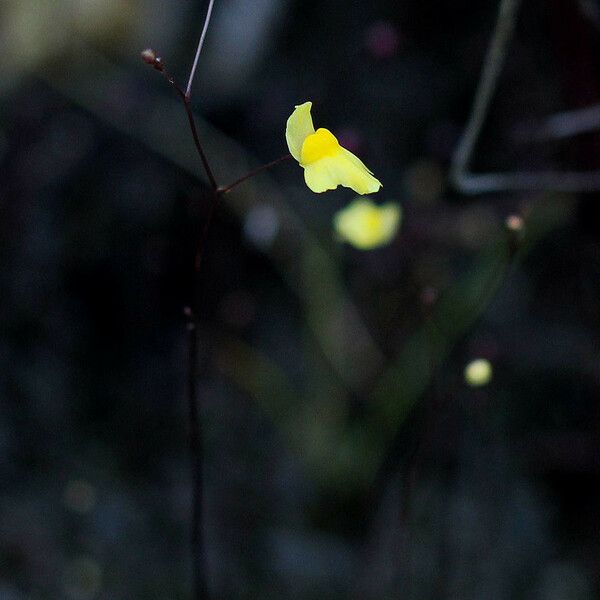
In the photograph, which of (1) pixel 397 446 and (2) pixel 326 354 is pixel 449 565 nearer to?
(1) pixel 397 446

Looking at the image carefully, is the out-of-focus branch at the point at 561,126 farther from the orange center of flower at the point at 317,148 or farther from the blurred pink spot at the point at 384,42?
the orange center of flower at the point at 317,148

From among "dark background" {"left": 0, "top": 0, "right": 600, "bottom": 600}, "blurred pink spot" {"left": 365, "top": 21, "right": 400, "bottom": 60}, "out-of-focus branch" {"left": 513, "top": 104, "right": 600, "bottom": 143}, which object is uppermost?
"blurred pink spot" {"left": 365, "top": 21, "right": 400, "bottom": 60}

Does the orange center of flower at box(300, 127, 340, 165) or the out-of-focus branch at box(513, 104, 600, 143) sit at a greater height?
the out-of-focus branch at box(513, 104, 600, 143)

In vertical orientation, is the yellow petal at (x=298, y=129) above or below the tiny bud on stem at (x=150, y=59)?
below

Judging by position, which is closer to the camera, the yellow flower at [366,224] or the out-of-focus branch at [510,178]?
the yellow flower at [366,224]

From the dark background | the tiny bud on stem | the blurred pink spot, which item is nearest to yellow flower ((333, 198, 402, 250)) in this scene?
the dark background

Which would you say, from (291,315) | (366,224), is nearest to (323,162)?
(366,224)

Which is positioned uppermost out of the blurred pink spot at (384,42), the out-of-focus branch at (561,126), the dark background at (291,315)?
the blurred pink spot at (384,42)

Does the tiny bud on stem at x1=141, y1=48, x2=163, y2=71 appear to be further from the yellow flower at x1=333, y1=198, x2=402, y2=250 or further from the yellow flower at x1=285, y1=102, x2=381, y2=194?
the yellow flower at x1=333, y1=198, x2=402, y2=250

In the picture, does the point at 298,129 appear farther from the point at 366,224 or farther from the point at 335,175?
the point at 366,224

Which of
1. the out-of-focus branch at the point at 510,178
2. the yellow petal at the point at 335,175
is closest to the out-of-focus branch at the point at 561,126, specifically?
the out-of-focus branch at the point at 510,178
